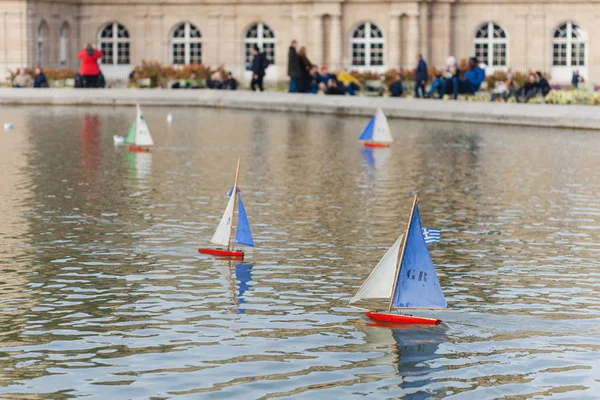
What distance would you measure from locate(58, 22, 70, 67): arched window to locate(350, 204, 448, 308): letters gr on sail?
58463 millimetres

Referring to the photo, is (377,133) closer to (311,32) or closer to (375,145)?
(375,145)

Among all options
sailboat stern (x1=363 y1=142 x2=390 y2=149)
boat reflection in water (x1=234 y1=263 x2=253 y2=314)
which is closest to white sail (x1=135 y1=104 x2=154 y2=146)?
sailboat stern (x1=363 y1=142 x2=390 y2=149)

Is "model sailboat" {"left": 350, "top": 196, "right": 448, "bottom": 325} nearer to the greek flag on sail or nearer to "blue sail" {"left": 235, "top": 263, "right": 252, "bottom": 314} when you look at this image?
the greek flag on sail

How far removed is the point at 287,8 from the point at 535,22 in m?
11.6

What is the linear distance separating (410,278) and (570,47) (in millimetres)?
55385

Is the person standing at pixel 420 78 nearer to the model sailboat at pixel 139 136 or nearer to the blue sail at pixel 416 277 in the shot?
the model sailboat at pixel 139 136

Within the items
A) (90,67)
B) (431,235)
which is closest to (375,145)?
(431,235)

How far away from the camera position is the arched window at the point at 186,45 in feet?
238

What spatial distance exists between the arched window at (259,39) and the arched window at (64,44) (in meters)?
8.48

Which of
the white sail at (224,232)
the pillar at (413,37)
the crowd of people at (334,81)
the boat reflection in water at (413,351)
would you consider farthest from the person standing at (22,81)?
the boat reflection in water at (413,351)

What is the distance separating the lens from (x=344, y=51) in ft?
227

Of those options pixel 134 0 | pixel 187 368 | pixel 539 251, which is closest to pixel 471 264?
pixel 539 251

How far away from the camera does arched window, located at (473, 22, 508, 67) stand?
68.8m

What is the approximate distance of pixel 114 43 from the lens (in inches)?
2881
